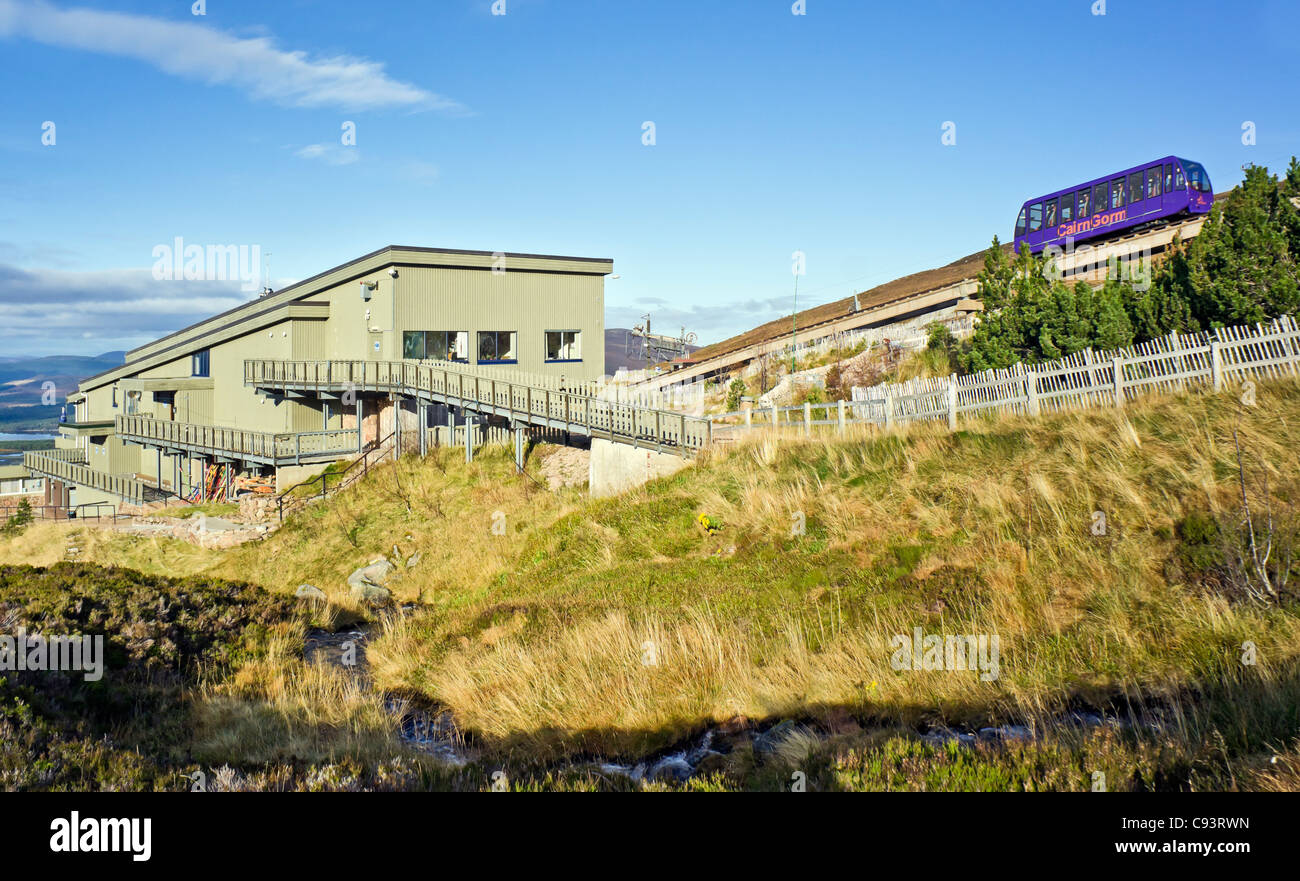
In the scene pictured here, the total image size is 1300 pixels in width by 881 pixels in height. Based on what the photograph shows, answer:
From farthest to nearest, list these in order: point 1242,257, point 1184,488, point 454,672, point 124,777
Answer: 1. point 1242,257
2. point 454,672
3. point 1184,488
4. point 124,777

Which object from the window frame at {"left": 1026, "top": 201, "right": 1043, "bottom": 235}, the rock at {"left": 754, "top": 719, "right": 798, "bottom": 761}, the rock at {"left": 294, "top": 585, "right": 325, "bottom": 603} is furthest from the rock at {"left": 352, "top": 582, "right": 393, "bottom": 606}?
the window frame at {"left": 1026, "top": 201, "right": 1043, "bottom": 235}

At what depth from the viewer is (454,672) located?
9.80m

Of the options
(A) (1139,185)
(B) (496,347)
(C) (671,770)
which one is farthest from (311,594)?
(A) (1139,185)

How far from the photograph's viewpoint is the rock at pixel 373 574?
1977 centimetres

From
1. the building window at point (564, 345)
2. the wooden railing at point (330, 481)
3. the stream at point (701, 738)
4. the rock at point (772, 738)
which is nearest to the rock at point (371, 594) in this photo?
the stream at point (701, 738)

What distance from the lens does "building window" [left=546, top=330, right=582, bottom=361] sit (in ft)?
111

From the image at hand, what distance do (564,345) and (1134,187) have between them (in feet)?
73.0

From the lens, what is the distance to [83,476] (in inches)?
1757

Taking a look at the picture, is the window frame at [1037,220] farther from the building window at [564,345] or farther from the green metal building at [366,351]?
the building window at [564,345]

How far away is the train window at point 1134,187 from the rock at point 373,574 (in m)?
28.4

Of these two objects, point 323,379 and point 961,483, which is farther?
point 323,379
